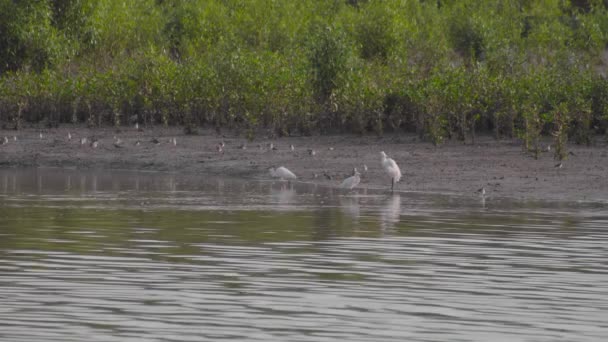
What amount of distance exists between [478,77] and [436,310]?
17.1m

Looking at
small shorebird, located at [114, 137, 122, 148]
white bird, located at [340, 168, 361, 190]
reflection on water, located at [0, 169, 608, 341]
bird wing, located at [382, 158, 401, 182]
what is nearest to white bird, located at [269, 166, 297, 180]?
white bird, located at [340, 168, 361, 190]

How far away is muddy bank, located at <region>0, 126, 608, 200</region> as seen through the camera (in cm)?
2048

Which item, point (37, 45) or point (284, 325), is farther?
point (37, 45)

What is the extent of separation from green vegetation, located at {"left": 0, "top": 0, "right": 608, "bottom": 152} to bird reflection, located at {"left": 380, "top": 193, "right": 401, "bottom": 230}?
4.48 meters

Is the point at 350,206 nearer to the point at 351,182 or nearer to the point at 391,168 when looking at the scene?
the point at 391,168

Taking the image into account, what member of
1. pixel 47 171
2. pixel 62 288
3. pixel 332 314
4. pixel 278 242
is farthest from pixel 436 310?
pixel 47 171

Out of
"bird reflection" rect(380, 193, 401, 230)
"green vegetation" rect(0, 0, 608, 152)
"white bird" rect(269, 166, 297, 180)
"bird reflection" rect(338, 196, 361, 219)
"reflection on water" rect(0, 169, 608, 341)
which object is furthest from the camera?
"green vegetation" rect(0, 0, 608, 152)

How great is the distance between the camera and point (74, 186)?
20625 mm

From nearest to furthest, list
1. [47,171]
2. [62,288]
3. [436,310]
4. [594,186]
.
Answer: [436,310]
[62,288]
[594,186]
[47,171]

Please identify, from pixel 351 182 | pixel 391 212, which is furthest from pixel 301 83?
pixel 391 212

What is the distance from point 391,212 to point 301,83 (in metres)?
11.5

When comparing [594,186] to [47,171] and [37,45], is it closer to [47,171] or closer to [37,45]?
[47,171]

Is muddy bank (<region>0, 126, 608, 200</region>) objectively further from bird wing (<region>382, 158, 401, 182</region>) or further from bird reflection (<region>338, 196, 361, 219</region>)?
bird reflection (<region>338, 196, 361, 219</region>)

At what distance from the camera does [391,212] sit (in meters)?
16.9
